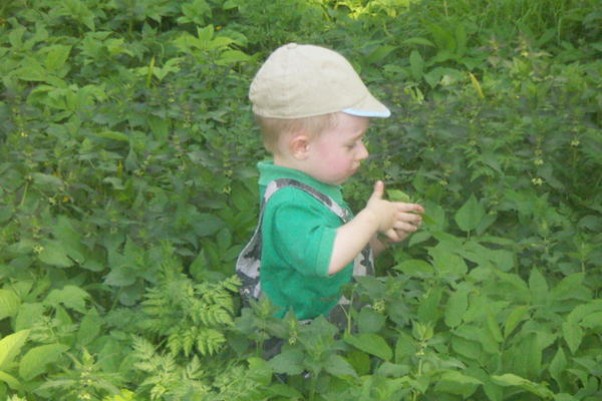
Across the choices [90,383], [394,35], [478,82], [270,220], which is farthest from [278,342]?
[394,35]

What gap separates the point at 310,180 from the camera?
347 cm

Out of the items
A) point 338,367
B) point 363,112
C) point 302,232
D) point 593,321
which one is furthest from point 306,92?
point 593,321

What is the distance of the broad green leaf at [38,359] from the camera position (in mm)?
3197

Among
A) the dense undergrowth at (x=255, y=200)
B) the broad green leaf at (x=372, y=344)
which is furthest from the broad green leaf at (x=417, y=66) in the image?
the broad green leaf at (x=372, y=344)

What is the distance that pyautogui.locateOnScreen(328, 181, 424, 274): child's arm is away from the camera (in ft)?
10.7

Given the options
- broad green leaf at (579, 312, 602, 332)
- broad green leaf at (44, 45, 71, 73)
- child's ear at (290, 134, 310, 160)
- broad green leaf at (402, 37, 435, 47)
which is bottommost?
broad green leaf at (44, 45, 71, 73)

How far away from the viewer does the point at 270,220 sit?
3381 mm

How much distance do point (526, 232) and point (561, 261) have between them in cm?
23

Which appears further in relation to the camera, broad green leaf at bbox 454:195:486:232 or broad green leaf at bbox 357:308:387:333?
broad green leaf at bbox 454:195:486:232

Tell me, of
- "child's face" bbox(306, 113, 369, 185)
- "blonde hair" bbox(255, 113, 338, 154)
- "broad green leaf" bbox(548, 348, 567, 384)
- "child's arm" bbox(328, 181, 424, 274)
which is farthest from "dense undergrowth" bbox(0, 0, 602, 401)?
"blonde hair" bbox(255, 113, 338, 154)

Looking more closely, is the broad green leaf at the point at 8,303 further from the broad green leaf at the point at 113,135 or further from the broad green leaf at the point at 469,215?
the broad green leaf at the point at 469,215

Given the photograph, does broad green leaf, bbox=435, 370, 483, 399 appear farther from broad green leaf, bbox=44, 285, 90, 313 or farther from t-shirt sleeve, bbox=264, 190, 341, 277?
broad green leaf, bbox=44, 285, 90, 313

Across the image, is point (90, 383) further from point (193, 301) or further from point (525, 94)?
point (525, 94)

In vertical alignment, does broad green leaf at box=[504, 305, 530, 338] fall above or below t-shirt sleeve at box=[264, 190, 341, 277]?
below
